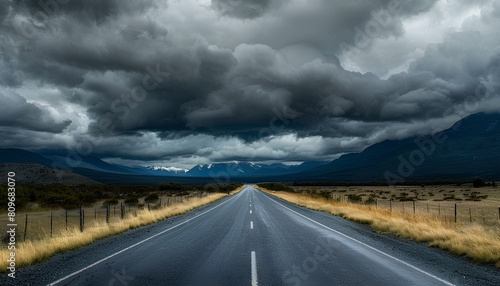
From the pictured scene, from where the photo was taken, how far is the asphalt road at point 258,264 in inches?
238

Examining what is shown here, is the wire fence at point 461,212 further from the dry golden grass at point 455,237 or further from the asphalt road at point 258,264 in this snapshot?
the asphalt road at point 258,264

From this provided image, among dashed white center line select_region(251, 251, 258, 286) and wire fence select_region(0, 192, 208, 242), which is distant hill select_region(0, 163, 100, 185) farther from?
dashed white center line select_region(251, 251, 258, 286)

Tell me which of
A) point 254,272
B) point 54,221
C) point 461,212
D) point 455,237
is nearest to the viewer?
point 254,272

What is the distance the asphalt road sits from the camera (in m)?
6.04

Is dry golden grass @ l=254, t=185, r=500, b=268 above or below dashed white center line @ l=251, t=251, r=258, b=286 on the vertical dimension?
below

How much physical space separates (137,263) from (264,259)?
346 cm

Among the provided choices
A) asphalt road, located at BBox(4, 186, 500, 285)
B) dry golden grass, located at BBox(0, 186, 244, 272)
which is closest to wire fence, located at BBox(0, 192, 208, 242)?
dry golden grass, located at BBox(0, 186, 244, 272)

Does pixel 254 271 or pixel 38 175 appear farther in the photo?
pixel 38 175

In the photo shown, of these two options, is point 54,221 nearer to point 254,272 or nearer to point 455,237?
point 254,272

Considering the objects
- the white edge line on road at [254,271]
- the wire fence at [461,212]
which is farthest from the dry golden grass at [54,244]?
the wire fence at [461,212]

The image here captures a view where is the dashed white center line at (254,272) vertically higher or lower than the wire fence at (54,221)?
higher

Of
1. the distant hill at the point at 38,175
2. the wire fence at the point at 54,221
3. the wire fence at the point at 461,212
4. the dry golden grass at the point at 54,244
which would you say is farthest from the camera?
the distant hill at the point at 38,175

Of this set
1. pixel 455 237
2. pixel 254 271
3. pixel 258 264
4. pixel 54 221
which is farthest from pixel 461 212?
pixel 54 221

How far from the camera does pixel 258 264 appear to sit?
7.17m
